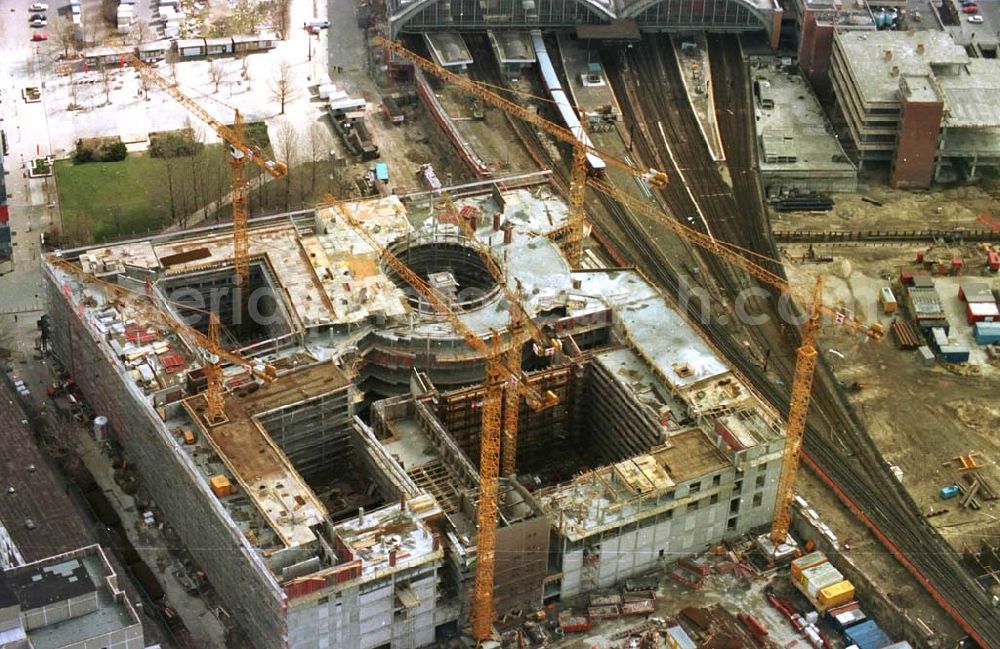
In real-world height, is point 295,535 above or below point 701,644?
above

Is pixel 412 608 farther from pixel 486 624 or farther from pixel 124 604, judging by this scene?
pixel 124 604

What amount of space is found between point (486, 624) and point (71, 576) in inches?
1836

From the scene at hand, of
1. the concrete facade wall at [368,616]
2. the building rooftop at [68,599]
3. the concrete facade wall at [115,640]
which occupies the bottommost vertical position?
the concrete facade wall at [368,616]

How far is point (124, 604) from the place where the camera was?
179125 mm

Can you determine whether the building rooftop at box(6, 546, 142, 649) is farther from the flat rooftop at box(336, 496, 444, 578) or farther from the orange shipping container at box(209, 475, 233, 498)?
the flat rooftop at box(336, 496, 444, 578)

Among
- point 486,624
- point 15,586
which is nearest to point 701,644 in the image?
point 486,624

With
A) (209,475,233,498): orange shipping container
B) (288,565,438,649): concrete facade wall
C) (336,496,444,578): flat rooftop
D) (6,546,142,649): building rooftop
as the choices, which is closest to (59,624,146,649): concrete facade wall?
(6,546,142,649): building rooftop

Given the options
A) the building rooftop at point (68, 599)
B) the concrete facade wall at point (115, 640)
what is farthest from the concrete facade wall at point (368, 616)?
the building rooftop at point (68, 599)

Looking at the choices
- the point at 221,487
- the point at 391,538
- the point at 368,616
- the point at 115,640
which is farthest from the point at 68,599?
the point at 391,538

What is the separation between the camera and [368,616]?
192750 mm

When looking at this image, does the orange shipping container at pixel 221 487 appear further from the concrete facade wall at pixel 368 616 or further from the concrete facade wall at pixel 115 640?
the concrete facade wall at pixel 115 640

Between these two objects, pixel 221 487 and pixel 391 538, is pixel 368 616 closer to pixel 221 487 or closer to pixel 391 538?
pixel 391 538

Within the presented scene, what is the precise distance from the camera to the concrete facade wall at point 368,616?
188m

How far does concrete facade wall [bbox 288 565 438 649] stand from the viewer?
188500mm
